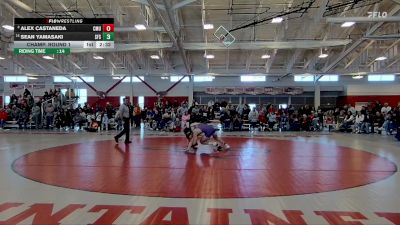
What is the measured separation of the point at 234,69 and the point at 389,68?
11921mm

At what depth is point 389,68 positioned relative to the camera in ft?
91.4

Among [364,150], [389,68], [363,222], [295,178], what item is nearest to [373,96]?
[389,68]

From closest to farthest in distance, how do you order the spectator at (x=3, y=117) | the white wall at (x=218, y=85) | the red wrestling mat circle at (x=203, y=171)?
the red wrestling mat circle at (x=203, y=171) → the spectator at (x=3, y=117) → the white wall at (x=218, y=85)

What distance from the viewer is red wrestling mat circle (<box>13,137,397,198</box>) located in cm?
516

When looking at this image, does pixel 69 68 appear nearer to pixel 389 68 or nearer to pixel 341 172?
pixel 389 68

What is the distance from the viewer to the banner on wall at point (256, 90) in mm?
31219

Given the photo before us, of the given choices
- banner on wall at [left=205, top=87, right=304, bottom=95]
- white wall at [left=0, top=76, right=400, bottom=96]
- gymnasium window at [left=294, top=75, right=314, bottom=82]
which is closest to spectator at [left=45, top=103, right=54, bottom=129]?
white wall at [left=0, top=76, right=400, bottom=96]

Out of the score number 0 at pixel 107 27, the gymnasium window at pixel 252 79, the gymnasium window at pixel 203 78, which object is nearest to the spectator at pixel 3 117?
the score number 0 at pixel 107 27

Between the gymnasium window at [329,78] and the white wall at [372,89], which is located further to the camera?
the gymnasium window at [329,78]
